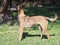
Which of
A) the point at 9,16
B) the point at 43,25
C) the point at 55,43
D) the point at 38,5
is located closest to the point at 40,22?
the point at 43,25

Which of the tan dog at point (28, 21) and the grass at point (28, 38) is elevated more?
the tan dog at point (28, 21)

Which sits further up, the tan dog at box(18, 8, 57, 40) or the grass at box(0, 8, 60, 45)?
the tan dog at box(18, 8, 57, 40)

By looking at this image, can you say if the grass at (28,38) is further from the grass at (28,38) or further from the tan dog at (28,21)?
the tan dog at (28,21)

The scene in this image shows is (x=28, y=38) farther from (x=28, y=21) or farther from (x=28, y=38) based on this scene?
(x=28, y=21)

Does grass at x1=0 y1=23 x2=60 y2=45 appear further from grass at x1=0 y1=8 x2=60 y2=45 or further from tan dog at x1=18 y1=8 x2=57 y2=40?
tan dog at x1=18 y1=8 x2=57 y2=40

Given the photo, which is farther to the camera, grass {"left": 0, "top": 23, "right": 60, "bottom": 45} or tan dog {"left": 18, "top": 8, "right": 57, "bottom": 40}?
tan dog {"left": 18, "top": 8, "right": 57, "bottom": 40}

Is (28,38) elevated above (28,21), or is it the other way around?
(28,21)

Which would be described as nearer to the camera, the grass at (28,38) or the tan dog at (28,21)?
the grass at (28,38)

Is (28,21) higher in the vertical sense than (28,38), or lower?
higher

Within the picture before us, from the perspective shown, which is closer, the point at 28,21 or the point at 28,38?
the point at 28,21

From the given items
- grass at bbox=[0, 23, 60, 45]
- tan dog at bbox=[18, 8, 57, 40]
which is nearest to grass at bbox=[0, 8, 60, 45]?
grass at bbox=[0, 23, 60, 45]

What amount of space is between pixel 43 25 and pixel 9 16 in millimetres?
7228

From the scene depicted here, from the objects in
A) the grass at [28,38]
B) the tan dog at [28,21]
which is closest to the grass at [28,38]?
the grass at [28,38]

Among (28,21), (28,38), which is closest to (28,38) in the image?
(28,38)
